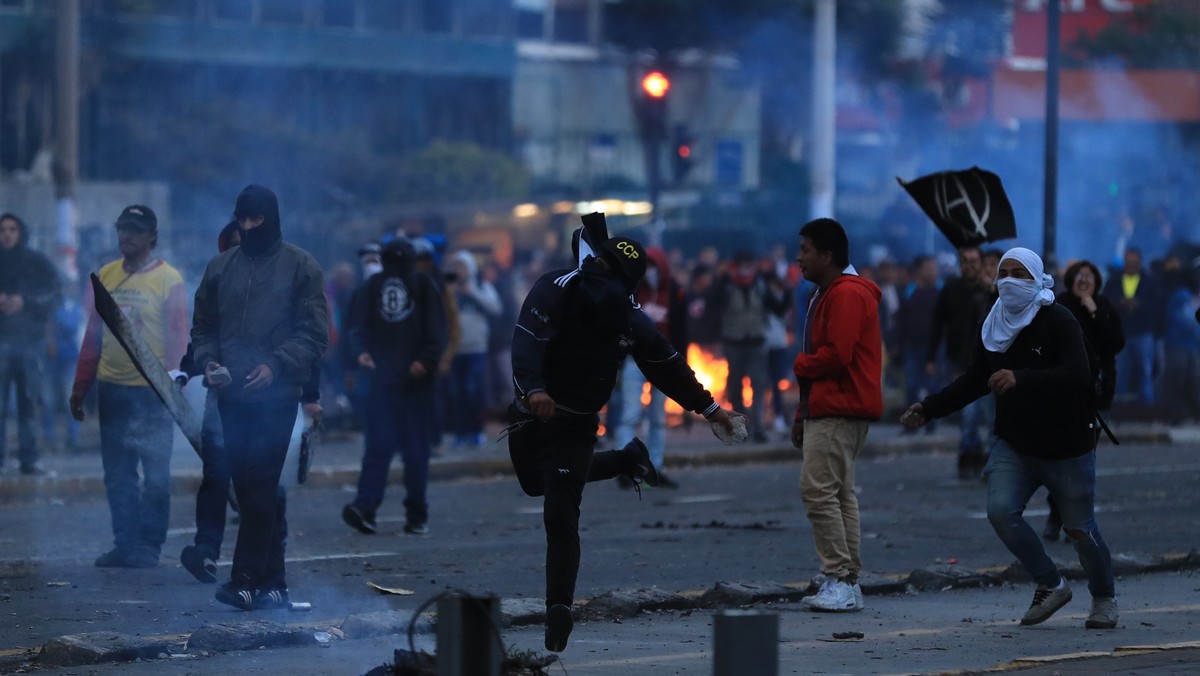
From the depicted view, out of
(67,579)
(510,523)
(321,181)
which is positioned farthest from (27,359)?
(321,181)

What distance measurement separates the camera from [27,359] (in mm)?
15023

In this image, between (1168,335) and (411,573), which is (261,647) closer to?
(411,573)

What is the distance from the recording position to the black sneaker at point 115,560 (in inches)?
390

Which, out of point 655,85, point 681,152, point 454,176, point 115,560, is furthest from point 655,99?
point 454,176

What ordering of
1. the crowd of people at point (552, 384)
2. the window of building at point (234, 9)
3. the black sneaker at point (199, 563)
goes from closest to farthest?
the crowd of people at point (552, 384)
the black sneaker at point (199, 563)
the window of building at point (234, 9)

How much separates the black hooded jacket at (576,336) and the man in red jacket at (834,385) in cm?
144

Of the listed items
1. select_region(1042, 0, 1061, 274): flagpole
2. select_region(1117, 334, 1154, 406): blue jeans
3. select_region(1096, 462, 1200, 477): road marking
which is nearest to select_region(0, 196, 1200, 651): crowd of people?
select_region(1096, 462, 1200, 477): road marking

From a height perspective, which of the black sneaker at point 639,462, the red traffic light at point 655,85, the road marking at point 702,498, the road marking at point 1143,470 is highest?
the red traffic light at point 655,85

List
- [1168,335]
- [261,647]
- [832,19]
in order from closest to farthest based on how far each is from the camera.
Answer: [261,647] < [1168,335] < [832,19]

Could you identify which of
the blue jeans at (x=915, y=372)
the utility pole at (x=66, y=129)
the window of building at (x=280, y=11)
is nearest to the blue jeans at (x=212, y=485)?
the window of building at (x=280, y=11)

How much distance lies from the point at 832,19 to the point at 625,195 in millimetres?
11804

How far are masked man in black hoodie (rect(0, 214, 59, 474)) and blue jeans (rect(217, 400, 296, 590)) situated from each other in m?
6.77

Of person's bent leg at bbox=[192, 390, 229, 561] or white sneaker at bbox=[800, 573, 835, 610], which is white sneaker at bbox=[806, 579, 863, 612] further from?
person's bent leg at bbox=[192, 390, 229, 561]

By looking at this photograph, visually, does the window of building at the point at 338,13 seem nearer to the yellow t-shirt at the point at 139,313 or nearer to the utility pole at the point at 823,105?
the yellow t-shirt at the point at 139,313
